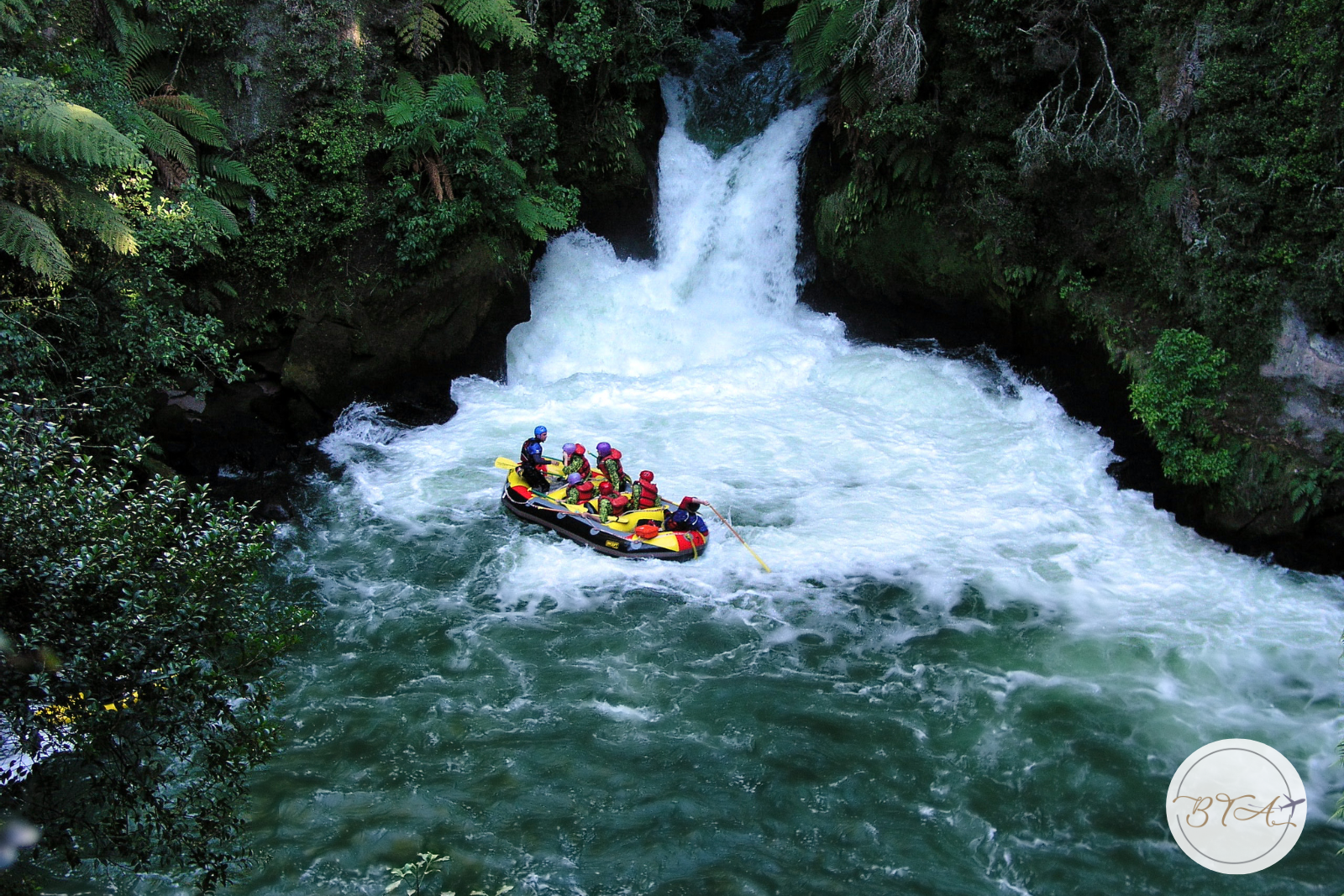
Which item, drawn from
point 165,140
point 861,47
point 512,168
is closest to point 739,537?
point 512,168

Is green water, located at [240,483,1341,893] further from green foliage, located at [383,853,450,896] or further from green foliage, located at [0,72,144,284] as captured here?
green foliage, located at [0,72,144,284]

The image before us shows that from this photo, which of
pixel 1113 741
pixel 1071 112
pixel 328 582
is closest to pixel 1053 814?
pixel 1113 741

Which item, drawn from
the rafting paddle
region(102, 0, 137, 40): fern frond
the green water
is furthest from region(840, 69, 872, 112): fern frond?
region(102, 0, 137, 40): fern frond

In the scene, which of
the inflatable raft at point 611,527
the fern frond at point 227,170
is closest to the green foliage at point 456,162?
the fern frond at point 227,170

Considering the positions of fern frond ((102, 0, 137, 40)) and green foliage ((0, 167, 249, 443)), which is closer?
green foliage ((0, 167, 249, 443))

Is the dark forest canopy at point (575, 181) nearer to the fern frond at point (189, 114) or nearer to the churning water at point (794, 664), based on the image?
the fern frond at point (189, 114)

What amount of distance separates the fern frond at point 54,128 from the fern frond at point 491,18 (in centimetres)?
617

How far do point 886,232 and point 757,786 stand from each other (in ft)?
33.2

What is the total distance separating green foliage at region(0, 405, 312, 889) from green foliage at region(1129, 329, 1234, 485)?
9.81 meters

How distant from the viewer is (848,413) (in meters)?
13.9

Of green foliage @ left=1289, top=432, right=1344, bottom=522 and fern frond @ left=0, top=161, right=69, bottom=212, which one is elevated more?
fern frond @ left=0, top=161, right=69, bottom=212

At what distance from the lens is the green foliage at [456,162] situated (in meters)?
13.0

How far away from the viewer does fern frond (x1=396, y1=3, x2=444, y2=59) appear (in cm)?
1350

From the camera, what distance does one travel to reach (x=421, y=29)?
1352cm
